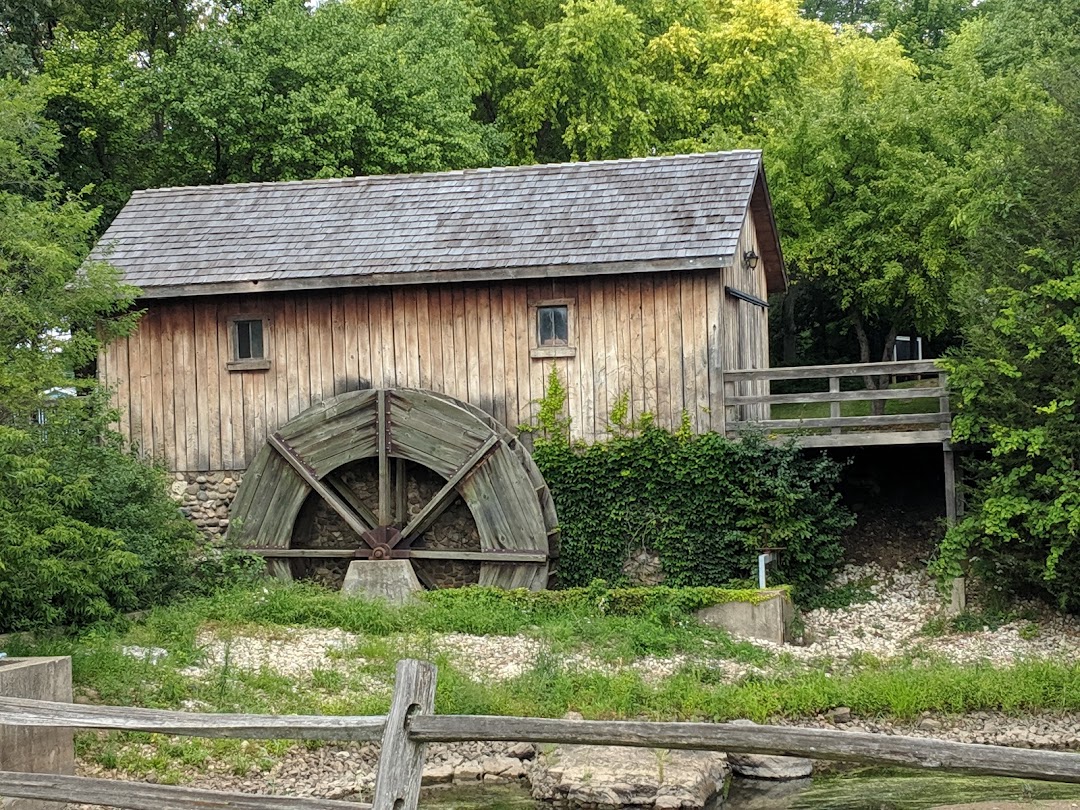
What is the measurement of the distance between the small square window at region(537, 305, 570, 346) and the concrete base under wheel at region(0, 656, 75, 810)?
825 centimetres

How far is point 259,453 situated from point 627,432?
4.27m

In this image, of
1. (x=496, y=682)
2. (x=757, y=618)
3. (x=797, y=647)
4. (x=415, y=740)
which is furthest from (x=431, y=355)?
(x=415, y=740)

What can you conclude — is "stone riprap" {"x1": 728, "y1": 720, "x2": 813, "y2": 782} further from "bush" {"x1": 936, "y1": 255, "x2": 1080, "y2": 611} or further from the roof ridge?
the roof ridge

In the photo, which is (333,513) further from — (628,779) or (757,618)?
(628,779)

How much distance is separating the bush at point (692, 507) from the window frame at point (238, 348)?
3.50m

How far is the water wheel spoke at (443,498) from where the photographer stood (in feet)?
48.2

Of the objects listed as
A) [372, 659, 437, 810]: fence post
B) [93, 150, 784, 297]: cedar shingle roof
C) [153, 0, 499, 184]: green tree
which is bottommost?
[372, 659, 437, 810]: fence post

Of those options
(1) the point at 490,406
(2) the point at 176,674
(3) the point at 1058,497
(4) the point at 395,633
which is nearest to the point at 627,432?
(1) the point at 490,406

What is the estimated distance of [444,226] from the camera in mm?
→ 15703

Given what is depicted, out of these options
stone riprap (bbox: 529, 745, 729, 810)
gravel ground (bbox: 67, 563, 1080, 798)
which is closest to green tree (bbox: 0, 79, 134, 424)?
gravel ground (bbox: 67, 563, 1080, 798)

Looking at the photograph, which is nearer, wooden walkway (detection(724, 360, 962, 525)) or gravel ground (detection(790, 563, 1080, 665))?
gravel ground (detection(790, 563, 1080, 665))

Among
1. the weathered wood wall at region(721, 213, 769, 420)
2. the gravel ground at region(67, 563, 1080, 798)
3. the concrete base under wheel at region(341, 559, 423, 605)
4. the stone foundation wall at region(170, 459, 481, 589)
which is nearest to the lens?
the gravel ground at region(67, 563, 1080, 798)

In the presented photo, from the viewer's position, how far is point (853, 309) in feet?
72.5

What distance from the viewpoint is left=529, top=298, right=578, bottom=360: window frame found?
1491 cm
